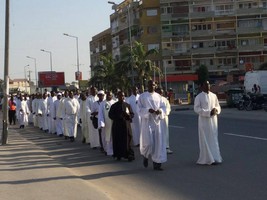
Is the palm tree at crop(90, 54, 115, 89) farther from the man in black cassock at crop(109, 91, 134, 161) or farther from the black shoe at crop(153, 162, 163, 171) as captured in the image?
the black shoe at crop(153, 162, 163, 171)

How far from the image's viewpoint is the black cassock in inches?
482

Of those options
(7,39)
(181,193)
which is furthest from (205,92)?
(7,39)

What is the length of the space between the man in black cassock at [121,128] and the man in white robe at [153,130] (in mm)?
1570

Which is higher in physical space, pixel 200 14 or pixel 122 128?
pixel 200 14

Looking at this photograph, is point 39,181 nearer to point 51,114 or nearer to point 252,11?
point 51,114

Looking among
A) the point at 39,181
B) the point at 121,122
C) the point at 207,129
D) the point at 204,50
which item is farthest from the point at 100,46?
the point at 39,181

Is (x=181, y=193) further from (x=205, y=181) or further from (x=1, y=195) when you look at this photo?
(x=1, y=195)

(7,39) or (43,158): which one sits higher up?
(7,39)

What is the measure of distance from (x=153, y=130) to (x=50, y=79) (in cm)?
7241

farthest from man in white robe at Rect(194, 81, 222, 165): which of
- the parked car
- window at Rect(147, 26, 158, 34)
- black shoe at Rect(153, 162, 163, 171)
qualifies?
window at Rect(147, 26, 158, 34)

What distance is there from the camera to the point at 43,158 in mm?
12977

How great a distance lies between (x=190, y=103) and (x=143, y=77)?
6559 mm

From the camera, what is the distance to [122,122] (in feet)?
40.4

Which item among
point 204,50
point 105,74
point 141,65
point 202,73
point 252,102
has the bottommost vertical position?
point 252,102
